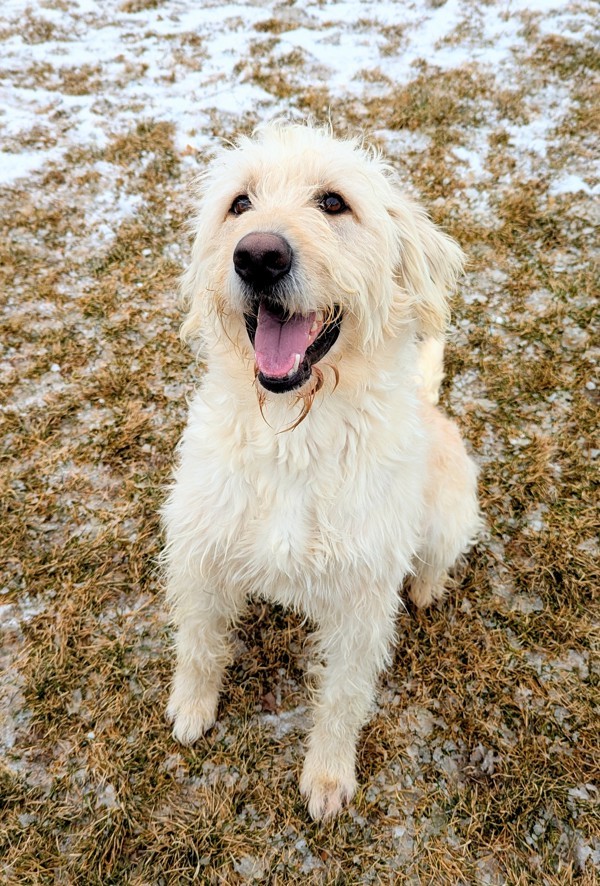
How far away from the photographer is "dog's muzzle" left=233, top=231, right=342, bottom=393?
5.15 ft

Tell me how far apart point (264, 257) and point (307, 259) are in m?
0.13

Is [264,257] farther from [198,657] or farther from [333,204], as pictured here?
[198,657]

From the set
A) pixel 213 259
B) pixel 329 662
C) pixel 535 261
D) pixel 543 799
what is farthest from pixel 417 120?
pixel 543 799

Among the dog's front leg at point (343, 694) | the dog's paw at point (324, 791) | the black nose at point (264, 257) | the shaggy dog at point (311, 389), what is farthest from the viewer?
the dog's paw at point (324, 791)

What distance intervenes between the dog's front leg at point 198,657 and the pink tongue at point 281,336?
107 centimetres

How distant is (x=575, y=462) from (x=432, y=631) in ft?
4.77

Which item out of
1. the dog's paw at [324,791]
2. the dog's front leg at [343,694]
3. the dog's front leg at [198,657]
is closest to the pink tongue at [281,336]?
the dog's front leg at [343,694]

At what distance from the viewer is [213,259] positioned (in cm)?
188

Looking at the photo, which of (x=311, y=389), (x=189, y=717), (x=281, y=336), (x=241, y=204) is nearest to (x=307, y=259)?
(x=281, y=336)

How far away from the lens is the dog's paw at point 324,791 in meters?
2.30

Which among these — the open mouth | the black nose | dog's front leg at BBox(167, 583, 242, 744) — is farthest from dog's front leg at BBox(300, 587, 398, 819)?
the black nose

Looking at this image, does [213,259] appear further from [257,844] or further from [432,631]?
[257,844]

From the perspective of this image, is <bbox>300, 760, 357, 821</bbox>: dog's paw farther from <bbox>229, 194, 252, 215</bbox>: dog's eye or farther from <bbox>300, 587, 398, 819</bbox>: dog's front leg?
<bbox>229, 194, 252, 215</bbox>: dog's eye

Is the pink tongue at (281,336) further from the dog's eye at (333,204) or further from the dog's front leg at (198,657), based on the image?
the dog's front leg at (198,657)
